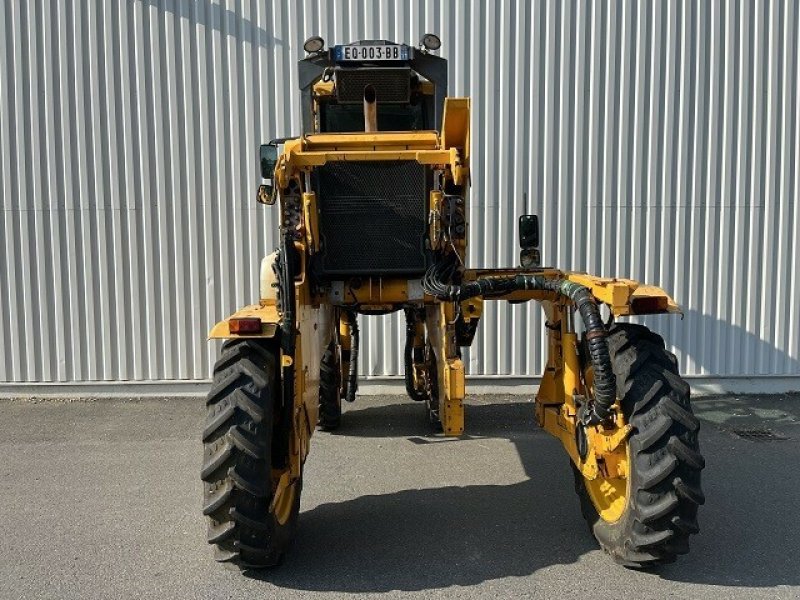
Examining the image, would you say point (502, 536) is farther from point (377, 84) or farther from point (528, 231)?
point (377, 84)

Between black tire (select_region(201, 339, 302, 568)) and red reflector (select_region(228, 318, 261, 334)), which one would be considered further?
red reflector (select_region(228, 318, 261, 334))

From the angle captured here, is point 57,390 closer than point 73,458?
No

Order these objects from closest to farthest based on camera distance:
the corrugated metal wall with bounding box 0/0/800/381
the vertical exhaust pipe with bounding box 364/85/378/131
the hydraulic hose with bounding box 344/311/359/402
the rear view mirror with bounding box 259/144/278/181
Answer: the rear view mirror with bounding box 259/144/278/181
the vertical exhaust pipe with bounding box 364/85/378/131
the hydraulic hose with bounding box 344/311/359/402
the corrugated metal wall with bounding box 0/0/800/381

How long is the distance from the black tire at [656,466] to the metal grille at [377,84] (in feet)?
8.50

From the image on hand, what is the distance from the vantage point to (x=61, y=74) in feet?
25.8

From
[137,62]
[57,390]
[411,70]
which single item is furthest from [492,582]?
[137,62]

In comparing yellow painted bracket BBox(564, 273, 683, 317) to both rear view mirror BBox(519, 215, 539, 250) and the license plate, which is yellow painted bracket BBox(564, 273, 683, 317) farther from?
the license plate

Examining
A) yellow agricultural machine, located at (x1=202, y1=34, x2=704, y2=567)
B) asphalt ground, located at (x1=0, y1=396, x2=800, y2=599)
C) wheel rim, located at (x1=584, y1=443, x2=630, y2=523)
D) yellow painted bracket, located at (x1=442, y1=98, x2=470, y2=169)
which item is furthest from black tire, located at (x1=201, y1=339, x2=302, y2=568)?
wheel rim, located at (x1=584, y1=443, x2=630, y2=523)

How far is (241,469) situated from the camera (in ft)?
11.6

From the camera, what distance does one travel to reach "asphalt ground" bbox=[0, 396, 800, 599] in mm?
3744

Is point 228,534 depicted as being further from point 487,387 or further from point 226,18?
point 226,18

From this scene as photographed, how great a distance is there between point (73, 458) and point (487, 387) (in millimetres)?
4430

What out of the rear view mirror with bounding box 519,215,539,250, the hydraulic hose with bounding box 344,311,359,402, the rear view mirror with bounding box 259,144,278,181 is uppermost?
the rear view mirror with bounding box 259,144,278,181

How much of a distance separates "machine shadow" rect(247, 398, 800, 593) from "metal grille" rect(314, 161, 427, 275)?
1.67 metres
